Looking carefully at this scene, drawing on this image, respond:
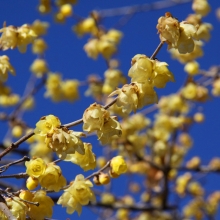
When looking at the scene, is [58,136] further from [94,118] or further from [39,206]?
[39,206]

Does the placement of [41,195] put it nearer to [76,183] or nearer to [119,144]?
[76,183]

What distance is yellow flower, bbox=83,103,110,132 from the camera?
5.77ft

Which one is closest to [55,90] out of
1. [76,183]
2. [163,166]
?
[163,166]

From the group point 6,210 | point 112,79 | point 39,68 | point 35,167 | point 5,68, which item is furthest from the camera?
point 39,68

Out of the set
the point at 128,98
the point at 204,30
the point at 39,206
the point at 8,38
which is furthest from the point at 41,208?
the point at 204,30

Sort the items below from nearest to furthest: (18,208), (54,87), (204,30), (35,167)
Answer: (18,208), (35,167), (204,30), (54,87)

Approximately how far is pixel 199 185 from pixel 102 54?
2.63 meters

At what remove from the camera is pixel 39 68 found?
572cm

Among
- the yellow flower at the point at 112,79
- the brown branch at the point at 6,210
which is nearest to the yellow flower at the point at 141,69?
the brown branch at the point at 6,210

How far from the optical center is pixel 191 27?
6.29 feet

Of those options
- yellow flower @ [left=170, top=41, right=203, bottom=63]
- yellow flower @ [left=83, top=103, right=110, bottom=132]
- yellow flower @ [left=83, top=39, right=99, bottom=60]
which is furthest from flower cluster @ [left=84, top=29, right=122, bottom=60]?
yellow flower @ [left=83, top=103, right=110, bottom=132]

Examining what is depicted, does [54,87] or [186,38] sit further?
[54,87]

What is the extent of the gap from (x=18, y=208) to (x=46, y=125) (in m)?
0.32

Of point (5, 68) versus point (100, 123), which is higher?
point (5, 68)
